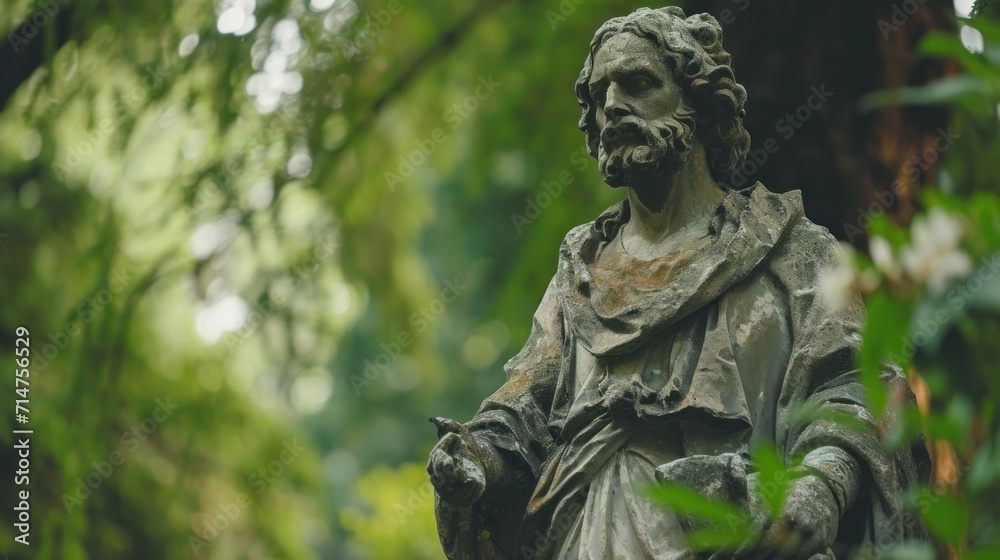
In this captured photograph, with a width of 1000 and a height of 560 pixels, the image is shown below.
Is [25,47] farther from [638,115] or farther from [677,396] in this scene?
[677,396]

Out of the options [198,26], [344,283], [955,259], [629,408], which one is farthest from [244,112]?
[955,259]

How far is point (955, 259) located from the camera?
2.42 m

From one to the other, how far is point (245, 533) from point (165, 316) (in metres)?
1.42

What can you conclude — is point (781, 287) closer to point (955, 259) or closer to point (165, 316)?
point (955, 259)

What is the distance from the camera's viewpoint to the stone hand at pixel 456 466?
4230mm

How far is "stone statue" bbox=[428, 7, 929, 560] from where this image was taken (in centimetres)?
415

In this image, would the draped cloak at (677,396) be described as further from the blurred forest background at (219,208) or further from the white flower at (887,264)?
the blurred forest background at (219,208)

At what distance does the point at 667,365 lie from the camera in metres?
4.45

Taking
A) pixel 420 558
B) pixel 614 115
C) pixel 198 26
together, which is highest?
pixel 198 26

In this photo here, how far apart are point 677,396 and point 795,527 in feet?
1.95

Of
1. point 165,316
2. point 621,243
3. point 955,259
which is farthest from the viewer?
point 165,316

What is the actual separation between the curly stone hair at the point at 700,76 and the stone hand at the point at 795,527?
1.27 metres

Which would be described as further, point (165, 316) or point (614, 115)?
point (165, 316)

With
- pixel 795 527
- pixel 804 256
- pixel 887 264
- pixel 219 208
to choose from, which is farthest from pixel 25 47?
pixel 887 264
